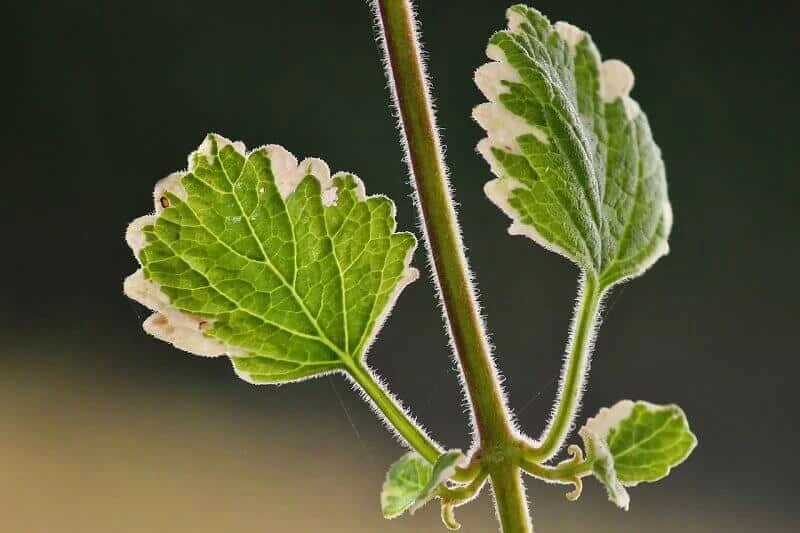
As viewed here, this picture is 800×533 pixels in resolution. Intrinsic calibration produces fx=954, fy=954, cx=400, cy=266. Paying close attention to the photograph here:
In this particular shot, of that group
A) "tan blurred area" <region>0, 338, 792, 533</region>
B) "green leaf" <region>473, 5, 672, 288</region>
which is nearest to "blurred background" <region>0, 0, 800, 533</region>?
"tan blurred area" <region>0, 338, 792, 533</region>

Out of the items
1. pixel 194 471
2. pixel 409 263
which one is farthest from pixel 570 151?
pixel 194 471

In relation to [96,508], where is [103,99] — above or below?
above

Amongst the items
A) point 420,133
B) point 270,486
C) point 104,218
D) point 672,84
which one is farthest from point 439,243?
point 672,84

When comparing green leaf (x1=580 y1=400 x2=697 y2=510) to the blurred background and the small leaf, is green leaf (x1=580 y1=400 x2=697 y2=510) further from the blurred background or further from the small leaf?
the blurred background

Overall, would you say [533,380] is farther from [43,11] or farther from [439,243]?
[439,243]

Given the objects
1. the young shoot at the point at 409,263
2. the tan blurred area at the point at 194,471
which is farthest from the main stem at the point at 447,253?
the tan blurred area at the point at 194,471
